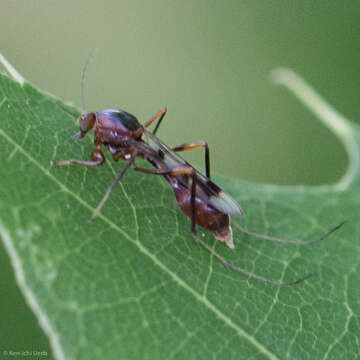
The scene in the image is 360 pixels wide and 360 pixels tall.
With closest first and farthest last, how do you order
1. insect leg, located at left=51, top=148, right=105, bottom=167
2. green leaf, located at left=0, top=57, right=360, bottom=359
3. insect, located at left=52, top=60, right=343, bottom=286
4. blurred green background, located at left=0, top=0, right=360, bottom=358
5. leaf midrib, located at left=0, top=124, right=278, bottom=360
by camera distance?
green leaf, located at left=0, top=57, right=360, bottom=359, leaf midrib, located at left=0, top=124, right=278, bottom=360, insect leg, located at left=51, top=148, right=105, bottom=167, insect, located at left=52, top=60, right=343, bottom=286, blurred green background, located at left=0, top=0, right=360, bottom=358

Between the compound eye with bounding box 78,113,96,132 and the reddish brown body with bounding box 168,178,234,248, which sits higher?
the compound eye with bounding box 78,113,96,132

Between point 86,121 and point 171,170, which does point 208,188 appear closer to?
point 171,170

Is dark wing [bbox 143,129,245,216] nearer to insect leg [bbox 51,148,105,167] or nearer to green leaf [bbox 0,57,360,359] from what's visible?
green leaf [bbox 0,57,360,359]

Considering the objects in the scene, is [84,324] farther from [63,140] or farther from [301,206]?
[301,206]

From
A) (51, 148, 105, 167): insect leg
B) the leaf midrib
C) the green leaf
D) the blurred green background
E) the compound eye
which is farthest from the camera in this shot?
the blurred green background

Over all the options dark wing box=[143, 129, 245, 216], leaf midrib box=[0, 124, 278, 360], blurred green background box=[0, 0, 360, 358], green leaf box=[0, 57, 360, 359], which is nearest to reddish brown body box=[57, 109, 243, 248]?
dark wing box=[143, 129, 245, 216]

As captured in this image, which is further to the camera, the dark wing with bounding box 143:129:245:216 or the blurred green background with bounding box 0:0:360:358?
the blurred green background with bounding box 0:0:360:358

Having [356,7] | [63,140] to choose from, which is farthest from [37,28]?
[63,140]
